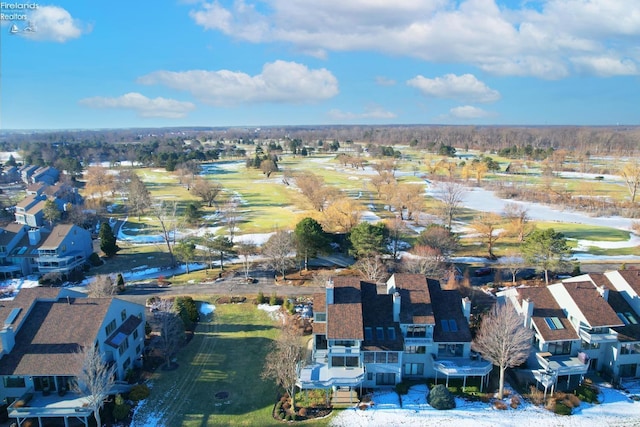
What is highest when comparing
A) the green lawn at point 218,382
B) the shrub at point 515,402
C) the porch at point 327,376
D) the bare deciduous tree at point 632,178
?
the bare deciduous tree at point 632,178

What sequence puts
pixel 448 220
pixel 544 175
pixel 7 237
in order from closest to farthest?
pixel 7 237
pixel 448 220
pixel 544 175

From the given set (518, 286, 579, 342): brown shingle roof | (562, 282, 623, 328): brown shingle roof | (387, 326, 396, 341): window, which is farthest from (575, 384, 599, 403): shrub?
(387, 326, 396, 341): window

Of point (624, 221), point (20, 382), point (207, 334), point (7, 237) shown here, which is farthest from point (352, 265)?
point (624, 221)

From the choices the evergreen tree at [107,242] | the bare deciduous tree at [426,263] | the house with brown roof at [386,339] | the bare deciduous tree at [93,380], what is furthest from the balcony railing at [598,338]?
the evergreen tree at [107,242]

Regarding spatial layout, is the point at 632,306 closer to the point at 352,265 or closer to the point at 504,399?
the point at 504,399

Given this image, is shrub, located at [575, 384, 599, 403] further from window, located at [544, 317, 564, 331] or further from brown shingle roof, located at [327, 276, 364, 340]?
brown shingle roof, located at [327, 276, 364, 340]

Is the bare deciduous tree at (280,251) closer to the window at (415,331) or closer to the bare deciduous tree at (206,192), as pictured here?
the window at (415,331)
